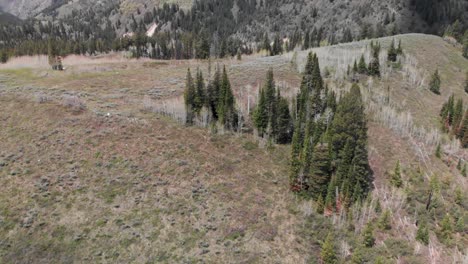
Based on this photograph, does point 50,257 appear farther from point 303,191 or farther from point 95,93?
point 95,93

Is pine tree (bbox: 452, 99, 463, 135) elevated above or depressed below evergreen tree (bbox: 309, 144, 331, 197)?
above

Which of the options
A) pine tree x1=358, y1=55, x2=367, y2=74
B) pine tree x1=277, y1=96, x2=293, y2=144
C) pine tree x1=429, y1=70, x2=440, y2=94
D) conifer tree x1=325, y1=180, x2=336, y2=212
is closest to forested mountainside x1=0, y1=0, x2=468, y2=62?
pine tree x1=358, y1=55, x2=367, y2=74

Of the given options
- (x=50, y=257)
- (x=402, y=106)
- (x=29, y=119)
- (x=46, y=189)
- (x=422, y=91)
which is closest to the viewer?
(x=50, y=257)

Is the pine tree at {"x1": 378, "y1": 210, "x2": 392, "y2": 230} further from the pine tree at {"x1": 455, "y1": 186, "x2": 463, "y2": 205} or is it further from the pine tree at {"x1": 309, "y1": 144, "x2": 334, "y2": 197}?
the pine tree at {"x1": 455, "y1": 186, "x2": 463, "y2": 205}

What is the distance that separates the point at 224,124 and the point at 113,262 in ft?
74.4

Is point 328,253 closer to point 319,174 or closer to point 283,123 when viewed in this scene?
A: point 319,174

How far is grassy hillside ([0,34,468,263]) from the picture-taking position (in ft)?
95.5

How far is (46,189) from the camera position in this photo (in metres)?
32.7

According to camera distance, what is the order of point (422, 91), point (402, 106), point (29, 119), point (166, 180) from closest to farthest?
point (166, 180)
point (29, 119)
point (402, 106)
point (422, 91)

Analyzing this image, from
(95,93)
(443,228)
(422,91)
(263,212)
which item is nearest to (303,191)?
(263,212)

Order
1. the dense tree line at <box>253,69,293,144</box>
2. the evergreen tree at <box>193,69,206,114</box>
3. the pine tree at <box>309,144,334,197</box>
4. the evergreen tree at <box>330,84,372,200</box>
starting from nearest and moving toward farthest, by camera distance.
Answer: the pine tree at <box>309,144,334,197</box> < the evergreen tree at <box>330,84,372,200</box> < the dense tree line at <box>253,69,293,144</box> < the evergreen tree at <box>193,69,206,114</box>

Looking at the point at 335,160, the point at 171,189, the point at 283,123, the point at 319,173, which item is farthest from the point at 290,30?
the point at 171,189

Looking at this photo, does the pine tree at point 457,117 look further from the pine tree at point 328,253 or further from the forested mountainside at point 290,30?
the forested mountainside at point 290,30

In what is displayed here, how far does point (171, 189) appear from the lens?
3450 centimetres
